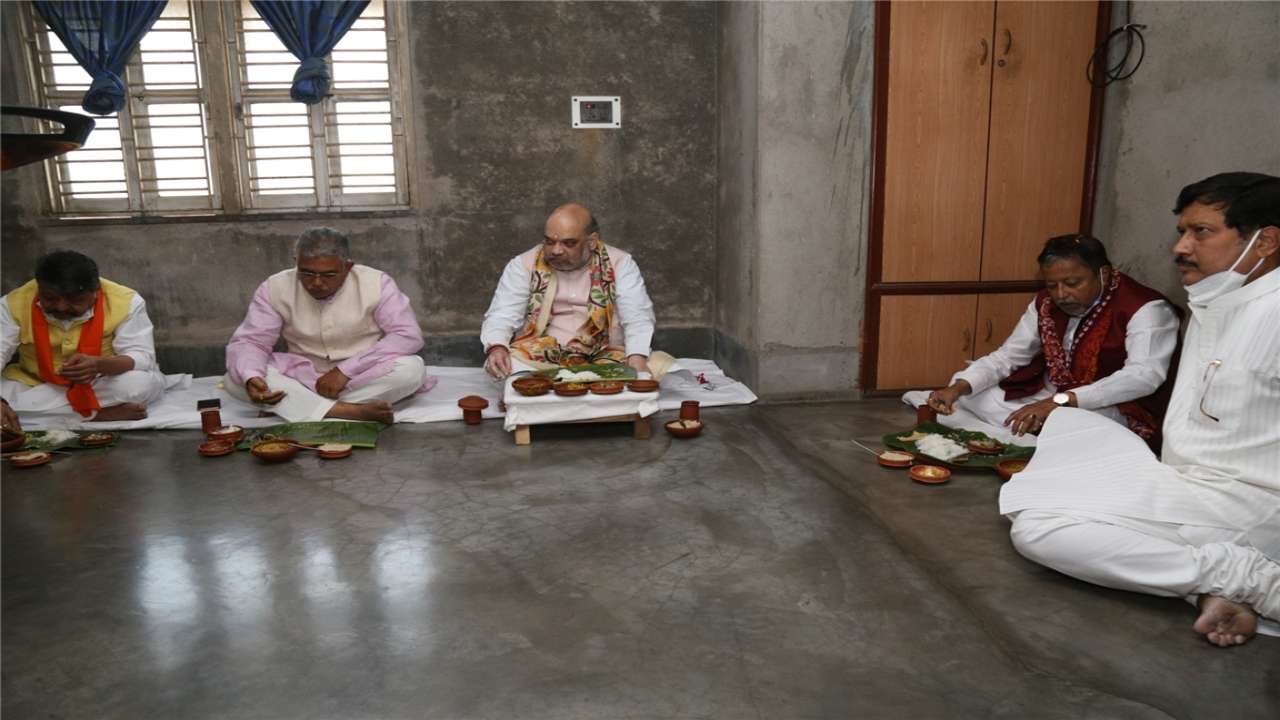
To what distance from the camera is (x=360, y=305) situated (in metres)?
4.33

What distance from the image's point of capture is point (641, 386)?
388cm

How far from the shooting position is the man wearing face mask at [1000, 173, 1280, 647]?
2098 mm

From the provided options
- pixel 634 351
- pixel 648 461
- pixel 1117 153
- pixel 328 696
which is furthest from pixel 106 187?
pixel 1117 153

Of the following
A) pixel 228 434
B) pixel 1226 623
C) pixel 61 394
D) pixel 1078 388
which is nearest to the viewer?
pixel 1226 623

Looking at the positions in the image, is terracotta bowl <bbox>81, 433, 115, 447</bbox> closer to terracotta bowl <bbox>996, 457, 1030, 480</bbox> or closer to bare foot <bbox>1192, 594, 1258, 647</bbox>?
terracotta bowl <bbox>996, 457, 1030, 480</bbox>

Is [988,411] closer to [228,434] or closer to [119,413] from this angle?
[228,434]

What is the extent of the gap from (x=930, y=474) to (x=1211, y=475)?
1.09m

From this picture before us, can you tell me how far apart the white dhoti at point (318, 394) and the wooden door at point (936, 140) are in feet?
8.35

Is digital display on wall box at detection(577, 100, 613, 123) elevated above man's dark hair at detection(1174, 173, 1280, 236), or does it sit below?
above

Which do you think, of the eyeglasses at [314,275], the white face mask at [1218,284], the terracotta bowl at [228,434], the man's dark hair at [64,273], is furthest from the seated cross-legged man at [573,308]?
the white face mask at [1218,284]

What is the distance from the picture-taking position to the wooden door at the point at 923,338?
180 inches

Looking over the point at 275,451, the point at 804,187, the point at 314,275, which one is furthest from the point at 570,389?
the point at 804,187

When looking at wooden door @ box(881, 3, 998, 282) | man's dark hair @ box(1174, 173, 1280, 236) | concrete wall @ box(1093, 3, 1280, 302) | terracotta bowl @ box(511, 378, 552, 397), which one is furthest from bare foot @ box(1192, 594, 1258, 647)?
wooden door @ box(881, 3, 998, 282)

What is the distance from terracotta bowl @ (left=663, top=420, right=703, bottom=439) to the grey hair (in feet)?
5.94
